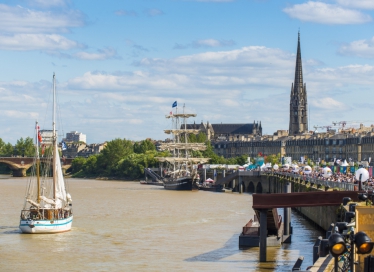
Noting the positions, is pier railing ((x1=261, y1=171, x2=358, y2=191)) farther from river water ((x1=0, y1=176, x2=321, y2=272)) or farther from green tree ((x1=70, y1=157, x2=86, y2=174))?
green tree ((x1=70, y1=157, x2=86, y2=174))

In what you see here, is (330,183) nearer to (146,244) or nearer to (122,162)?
(146,244)

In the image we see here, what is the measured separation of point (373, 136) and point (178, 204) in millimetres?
84210

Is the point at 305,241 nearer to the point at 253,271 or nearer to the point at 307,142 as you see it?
the point at 253,271

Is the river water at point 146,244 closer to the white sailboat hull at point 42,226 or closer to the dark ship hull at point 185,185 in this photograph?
the white sailboat hull at point 42,226

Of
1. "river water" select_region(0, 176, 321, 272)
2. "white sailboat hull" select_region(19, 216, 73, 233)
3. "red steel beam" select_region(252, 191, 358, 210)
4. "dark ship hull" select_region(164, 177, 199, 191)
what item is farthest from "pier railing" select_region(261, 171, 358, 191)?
"dark ship hull" select_region(164, 177, 199, 191)

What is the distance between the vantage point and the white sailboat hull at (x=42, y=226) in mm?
47531

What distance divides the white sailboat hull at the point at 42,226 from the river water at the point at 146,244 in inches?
27.3

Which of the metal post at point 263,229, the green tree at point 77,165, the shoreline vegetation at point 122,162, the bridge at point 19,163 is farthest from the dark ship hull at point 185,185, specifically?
the metal post at point 263,229

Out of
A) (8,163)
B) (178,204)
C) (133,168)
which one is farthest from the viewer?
(8,163)

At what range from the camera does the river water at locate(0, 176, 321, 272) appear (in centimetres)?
3475

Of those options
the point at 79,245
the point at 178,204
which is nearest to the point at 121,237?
the point at 79,245

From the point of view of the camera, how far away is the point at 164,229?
165 ft

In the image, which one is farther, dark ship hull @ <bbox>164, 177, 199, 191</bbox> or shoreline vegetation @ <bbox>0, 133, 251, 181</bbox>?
shoreline vegetation @ <bbox>0, 133, 251, 181</bbox>

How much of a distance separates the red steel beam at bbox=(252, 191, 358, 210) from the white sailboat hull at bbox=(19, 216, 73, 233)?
17.3m
